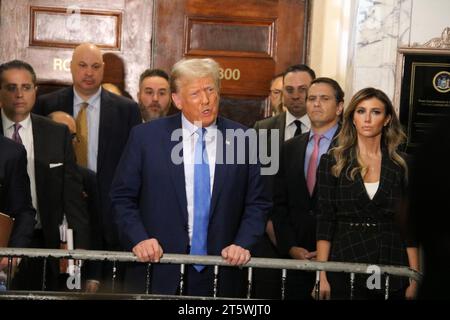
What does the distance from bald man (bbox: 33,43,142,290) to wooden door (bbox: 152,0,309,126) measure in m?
1.34

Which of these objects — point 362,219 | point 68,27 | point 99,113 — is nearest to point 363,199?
point 362,219

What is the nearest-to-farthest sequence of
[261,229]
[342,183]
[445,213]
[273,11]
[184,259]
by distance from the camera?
[445,213], [184,259], [261,229], [342,183], [273,11]

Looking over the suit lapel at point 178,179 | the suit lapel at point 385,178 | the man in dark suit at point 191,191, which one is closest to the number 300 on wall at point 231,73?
the suit lapel at point 385,178

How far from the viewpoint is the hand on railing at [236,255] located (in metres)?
4.44

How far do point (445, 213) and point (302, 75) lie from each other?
5.02 metres

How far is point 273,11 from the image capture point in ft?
28.1

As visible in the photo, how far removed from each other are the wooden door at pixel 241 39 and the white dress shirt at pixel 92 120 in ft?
4.92

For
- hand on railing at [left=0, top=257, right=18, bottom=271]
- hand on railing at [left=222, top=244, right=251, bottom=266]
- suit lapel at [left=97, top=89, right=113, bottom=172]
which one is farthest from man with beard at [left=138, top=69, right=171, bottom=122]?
hand on railing at [left=222, top=244, right=251, bottom=266]

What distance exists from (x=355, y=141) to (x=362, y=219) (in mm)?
511

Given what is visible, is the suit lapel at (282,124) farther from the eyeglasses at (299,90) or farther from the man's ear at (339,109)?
the man's ear at (339,109)

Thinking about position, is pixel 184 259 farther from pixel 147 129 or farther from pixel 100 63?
pixel 100 63

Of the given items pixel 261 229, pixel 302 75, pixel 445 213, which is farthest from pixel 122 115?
pixel 445 213

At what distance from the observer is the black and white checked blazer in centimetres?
537
